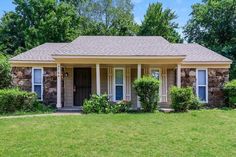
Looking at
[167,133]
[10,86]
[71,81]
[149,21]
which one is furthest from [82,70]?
[149,21]

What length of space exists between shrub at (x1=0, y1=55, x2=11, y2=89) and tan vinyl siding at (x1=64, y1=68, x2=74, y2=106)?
9.47ft

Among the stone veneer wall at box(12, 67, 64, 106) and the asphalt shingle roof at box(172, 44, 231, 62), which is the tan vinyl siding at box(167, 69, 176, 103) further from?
the stone veneer wall at box(12, 67, 64, 106)

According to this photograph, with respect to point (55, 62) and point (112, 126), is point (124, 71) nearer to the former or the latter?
point (55, 62)

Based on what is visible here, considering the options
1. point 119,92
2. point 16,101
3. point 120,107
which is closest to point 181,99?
point 120,107

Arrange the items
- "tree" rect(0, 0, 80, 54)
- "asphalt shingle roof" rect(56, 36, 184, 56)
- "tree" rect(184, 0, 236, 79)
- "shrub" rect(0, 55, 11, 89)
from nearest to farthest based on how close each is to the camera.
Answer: "asphalt shingle roof" rect(56, 36, 184, 56) < "shrub" rect(0, 55, 11, 89) < "tree" rect(184, 0, 236, 79) < "tree" rect(0, 0, 80, 54)

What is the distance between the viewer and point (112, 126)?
475 inches

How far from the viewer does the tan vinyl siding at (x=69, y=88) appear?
19.4 m

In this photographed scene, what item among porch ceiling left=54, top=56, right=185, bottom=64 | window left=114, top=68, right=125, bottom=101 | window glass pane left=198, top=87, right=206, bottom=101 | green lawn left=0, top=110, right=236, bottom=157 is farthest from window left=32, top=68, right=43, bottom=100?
window glass pane left=198, top=87, right=206, bottom=101

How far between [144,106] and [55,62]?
514 centimetres

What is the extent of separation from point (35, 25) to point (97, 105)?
1880 cm

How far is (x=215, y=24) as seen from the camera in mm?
32000

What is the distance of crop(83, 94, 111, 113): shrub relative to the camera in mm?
16125

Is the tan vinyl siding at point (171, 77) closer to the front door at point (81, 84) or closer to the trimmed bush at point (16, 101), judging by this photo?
the front door at point (81, 84)

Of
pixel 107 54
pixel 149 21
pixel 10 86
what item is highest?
pixel 149 21
